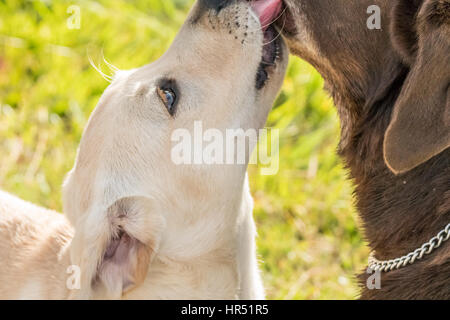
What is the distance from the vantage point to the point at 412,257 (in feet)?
9.93

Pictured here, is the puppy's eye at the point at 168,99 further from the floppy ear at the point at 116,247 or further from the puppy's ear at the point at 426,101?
the puppy's ear at the point at 426,101

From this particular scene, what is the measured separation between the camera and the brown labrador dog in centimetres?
267

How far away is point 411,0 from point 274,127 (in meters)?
2.82

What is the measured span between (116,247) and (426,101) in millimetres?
1418

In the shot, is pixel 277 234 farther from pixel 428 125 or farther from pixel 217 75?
pixel 428 125

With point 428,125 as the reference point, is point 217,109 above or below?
above

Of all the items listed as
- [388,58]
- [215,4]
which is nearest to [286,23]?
[215,4]

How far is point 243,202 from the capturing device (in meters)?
3.54

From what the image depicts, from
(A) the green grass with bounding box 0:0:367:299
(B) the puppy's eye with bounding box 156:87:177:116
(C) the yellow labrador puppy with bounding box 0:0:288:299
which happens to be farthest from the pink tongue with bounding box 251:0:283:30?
(A) the green grass with bounding box 0:0:367:299

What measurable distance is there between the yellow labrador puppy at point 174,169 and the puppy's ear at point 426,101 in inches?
29.8

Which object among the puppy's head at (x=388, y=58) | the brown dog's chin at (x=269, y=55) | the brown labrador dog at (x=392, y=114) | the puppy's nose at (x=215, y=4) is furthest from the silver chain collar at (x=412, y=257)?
the puppy's nose at (x=215, y=4)

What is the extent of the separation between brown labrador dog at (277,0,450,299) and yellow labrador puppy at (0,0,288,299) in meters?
0.25

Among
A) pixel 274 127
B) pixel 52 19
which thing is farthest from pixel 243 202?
pixel 52 19

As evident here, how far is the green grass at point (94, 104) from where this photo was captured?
497 centimetres
